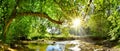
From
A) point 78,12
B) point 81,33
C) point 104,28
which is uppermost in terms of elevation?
point 78,12

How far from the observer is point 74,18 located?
9.27 m

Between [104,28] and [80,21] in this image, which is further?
[104,28]

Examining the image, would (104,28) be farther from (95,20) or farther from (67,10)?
(67,10)

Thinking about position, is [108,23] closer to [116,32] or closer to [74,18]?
[116,32]

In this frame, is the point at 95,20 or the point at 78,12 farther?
the point at 95,20

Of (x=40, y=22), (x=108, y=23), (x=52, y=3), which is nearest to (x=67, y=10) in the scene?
(x=52, y=3)

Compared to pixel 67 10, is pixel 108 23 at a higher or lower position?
lower

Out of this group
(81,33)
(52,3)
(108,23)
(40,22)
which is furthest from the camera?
(81,33)

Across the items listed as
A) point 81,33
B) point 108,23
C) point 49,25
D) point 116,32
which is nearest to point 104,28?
point 108,23

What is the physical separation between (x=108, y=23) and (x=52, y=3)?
37.1 meters

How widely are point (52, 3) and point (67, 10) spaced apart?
147 centimetres

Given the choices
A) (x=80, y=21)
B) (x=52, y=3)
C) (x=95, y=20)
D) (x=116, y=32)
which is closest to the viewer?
(x=80, y=21)

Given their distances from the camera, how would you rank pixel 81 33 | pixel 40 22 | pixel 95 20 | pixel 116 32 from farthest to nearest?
pixel 81 33 < pixel 95 20 < pixel 116 32 < pixel 40 22

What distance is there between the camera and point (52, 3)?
1075 cm
